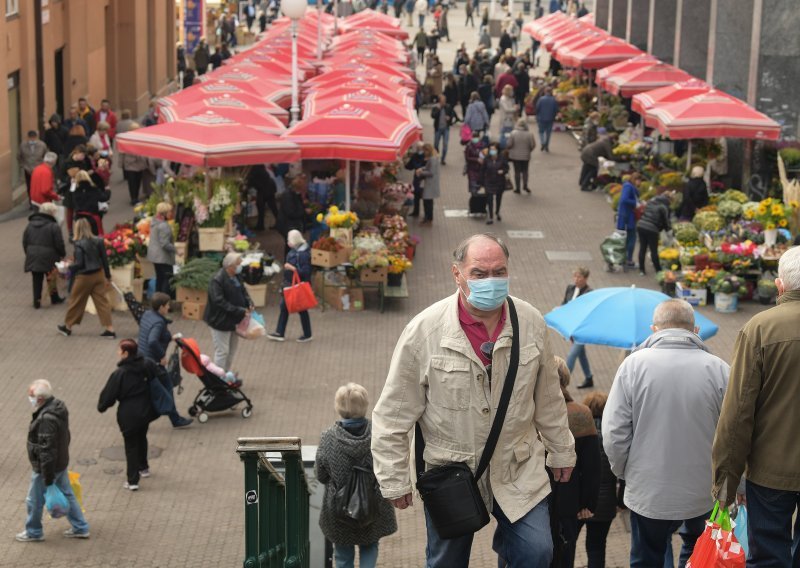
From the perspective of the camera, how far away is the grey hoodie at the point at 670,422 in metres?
7.33

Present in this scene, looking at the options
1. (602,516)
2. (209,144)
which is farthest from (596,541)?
(209,144)

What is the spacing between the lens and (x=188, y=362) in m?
14.7

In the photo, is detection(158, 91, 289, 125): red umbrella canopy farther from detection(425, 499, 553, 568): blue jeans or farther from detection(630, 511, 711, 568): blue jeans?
detection(425, 499, 553, 568): blue jeans

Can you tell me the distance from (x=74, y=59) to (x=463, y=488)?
2895 cm

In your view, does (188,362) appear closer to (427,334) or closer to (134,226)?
(134,226)

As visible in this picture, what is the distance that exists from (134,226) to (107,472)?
23.9ft

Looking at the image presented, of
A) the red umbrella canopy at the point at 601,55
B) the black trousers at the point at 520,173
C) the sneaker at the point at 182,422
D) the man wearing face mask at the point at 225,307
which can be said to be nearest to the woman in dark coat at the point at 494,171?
the black trousers at the point at 520,173

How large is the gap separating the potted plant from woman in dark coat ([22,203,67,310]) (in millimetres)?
9498

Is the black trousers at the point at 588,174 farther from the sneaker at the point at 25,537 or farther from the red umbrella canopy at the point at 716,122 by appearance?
the sneaker at the point at 25,537

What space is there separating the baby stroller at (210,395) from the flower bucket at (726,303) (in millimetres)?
7703

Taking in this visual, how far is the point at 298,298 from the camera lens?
17.8 meters

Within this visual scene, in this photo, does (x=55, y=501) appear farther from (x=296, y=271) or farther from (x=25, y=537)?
(x=296, y=271)

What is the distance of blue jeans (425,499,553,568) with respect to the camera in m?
6.10

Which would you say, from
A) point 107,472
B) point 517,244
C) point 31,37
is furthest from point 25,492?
point 31,37
